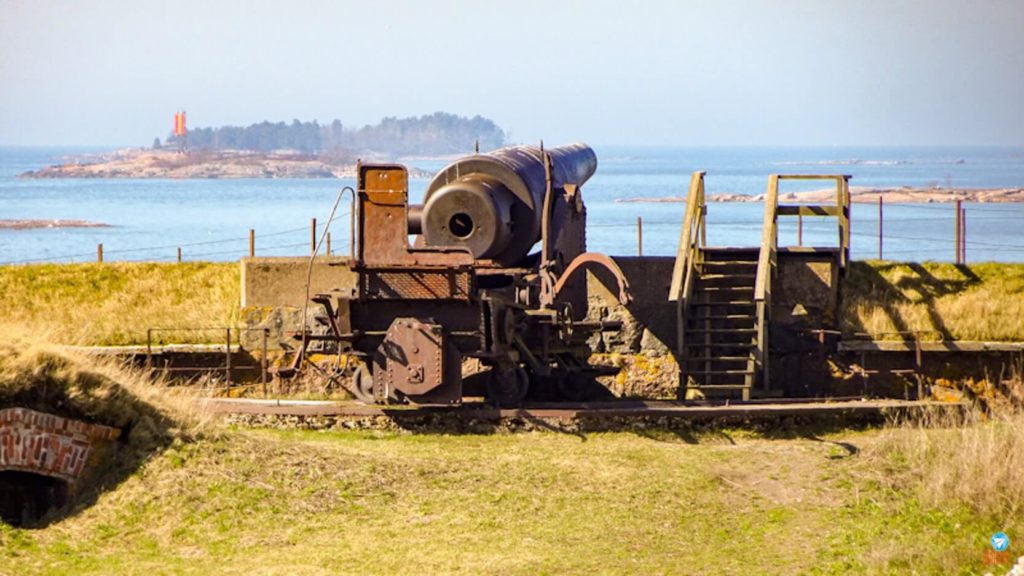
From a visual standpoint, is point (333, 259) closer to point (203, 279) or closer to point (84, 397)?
point (203, 279)

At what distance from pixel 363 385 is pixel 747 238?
37692 millimetres

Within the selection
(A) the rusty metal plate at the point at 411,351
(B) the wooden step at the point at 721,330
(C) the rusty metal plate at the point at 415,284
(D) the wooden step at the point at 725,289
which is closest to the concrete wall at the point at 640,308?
(D) the wooden step at the point at 725,289

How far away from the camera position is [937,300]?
22.0 m

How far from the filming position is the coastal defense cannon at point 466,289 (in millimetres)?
18500

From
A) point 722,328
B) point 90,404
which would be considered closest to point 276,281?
point 722,328

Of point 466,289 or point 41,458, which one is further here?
point 466,289

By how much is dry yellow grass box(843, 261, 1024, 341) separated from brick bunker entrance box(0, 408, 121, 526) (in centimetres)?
1060

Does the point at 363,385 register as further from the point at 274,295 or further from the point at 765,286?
the point at 765,286

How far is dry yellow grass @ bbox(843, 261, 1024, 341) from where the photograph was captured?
21.5 m

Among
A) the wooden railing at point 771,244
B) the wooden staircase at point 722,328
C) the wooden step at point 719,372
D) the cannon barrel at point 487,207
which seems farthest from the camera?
the wooden railing at point 771,244

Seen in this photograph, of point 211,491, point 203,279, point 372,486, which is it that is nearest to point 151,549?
point 211,491

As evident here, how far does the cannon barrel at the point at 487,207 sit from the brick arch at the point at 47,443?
626cm

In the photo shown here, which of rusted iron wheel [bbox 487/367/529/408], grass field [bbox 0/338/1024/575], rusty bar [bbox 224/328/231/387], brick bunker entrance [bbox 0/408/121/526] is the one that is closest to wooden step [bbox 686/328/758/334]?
rusted iron wheel [bbox 487/367/529/408]

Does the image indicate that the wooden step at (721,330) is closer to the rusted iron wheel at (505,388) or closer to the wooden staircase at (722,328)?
the wooden staircase at (722,328)
